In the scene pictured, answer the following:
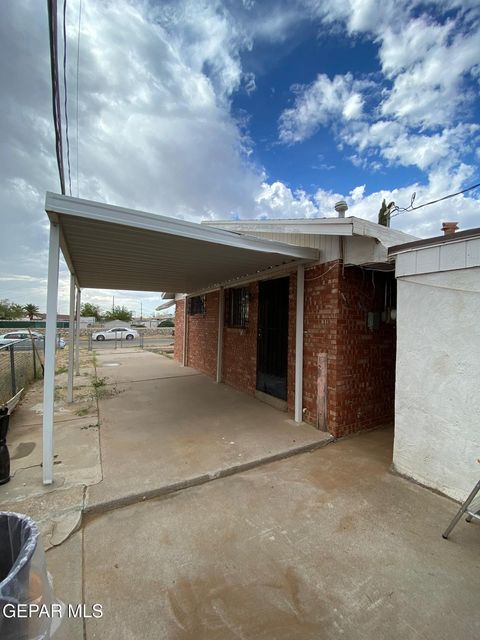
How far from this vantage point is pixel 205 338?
9.13 metres

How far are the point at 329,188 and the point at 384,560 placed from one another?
9.00 m

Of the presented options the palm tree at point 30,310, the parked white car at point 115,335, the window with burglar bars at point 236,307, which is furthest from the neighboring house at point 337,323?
the palm tree at point 30,310

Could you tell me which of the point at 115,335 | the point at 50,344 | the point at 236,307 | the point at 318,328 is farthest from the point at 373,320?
the point at 115,335

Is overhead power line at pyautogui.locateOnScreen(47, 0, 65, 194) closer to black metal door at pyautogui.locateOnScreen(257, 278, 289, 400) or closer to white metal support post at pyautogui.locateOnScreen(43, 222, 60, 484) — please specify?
white metal support post at pyautogui.locateOnScreen(43, 222, 60, 484)

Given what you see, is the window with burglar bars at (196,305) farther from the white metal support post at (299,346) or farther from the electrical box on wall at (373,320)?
the electrical box on wall at (373,320)

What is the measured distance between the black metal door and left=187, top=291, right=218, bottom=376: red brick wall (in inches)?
94.8

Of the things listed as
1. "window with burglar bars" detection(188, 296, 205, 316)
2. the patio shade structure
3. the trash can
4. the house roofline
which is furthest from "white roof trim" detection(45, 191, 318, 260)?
"window with burglar bars" detection(188, 296, 205, 316)

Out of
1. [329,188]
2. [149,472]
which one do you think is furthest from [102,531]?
[329,188]

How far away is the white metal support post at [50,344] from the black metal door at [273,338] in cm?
365

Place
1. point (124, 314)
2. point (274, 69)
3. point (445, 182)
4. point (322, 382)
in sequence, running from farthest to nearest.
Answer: point (124, 314), point (445, 182), point (274, 69), point (322, 382)

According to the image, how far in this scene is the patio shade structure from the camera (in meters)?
2.84

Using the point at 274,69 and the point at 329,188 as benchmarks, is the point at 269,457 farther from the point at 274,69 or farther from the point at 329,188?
the point at 329,188

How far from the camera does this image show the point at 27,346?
35.4ft

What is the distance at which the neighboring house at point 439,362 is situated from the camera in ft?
8.57
